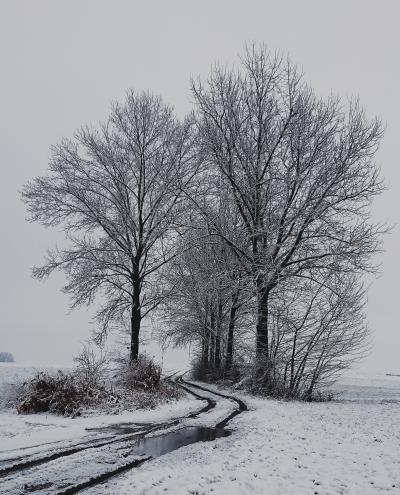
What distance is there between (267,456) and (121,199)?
14574mm

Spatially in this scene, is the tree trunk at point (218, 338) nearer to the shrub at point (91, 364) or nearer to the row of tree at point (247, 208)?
the row of tree at point (247, 208)

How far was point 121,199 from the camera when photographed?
63.7 ft

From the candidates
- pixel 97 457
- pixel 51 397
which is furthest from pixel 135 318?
pixel 97 457

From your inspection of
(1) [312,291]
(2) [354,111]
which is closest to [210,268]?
(1) [312,291]

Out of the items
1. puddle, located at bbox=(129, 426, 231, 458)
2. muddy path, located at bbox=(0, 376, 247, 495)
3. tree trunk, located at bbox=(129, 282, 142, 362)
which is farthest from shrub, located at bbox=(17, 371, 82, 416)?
tree trunk, located at bbox=(129, 282, 142, 362)

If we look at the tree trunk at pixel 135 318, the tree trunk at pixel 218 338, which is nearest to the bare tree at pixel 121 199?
the tree trunk at pixel 135 318

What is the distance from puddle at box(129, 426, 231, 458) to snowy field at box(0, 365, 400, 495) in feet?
1.02

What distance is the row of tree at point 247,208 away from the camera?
16750 millimetres

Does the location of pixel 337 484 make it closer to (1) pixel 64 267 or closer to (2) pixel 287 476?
(2) pixel 287 476

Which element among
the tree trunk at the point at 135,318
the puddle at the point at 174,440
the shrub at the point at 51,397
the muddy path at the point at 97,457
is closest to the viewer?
the muddy path at the point at 97,457

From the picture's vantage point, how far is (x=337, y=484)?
528cm

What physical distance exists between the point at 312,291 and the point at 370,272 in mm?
2431

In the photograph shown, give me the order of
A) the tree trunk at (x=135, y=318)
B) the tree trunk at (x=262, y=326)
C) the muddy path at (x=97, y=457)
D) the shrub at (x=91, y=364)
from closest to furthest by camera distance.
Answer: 1. the muddy path at (x=97, y=457)
2. the shrub at (x=91, y=364)
3. the tree trunk at (x=262, y=326)
4. the tree trunk at (x=135, y=318)

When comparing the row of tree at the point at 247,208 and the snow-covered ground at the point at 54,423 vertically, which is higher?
the row of tree at the point at 247,208
